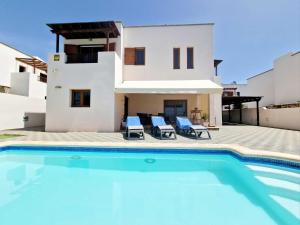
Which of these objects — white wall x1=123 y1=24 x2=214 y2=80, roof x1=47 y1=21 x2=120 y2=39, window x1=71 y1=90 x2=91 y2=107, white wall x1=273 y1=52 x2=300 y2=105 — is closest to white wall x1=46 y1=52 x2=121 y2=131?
window x1=71 y1=90 x2=91 y2=107

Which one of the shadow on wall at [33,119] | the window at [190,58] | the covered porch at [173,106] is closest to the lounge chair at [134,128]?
the covered porch at [173,106]

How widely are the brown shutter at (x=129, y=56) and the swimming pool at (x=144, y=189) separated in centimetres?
1334

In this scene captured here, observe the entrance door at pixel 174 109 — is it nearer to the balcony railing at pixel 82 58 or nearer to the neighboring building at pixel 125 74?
the neighboring building at pixel 125 74

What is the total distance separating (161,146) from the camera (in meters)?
10.6

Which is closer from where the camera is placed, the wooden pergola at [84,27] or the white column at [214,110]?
the wooden pergola at [84,27]

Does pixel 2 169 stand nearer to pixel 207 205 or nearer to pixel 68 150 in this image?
pixel 68 150

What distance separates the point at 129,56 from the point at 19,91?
1709cm

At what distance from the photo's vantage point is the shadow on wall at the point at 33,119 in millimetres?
22188

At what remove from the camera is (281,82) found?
3091 centimetres

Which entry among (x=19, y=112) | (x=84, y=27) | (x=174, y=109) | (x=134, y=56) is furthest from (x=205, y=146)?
(x=19, y=112)

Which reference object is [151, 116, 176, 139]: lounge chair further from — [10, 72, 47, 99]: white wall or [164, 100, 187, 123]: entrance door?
[10, 72, 47, 99]: white wall

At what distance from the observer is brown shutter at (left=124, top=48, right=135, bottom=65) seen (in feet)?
71.0

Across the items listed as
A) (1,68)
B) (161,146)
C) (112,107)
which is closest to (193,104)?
(112,107)

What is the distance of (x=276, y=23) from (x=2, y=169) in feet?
87.0
